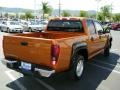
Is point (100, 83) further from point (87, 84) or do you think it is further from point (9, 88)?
point (9, 88)

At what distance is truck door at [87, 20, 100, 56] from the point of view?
808cm

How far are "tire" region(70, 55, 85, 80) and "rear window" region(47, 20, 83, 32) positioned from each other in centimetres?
128

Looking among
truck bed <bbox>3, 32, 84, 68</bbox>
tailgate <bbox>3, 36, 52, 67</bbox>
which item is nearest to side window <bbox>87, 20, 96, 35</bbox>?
truck bed <bbox>3, 32, 84, 68</bbox>

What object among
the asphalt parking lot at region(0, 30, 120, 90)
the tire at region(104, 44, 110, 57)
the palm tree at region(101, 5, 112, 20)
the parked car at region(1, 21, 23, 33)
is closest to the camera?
the asphalt parking lot at region(0, 30, 120, 90)

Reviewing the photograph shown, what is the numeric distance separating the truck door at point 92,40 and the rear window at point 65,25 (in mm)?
375

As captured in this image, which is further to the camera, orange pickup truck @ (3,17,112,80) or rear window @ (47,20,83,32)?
rear window @ (47,20,83,32)

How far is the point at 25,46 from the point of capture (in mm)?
6027

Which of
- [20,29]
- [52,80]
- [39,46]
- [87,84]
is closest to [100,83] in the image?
[87,84]

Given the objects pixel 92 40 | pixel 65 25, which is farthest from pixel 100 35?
pixel 65 25

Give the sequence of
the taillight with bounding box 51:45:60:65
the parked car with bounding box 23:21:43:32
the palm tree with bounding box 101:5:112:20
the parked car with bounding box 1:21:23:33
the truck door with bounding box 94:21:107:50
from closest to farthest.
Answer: the taillight with bounding box 51:45:60:65 → the truck door with bounding box 94:21:107:50 → the parked car with bounding box 1:21:23:33 → the parked car with bounding box 23:21:43:32 → the palm tree with bounding box 101:5:112:20

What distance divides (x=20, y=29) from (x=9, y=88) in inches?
850

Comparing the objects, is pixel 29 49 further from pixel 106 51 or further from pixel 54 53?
pixel 106 51

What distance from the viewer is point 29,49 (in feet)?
19.5

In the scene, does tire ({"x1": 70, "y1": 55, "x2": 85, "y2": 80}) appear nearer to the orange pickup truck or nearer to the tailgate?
the orange pickup truck
